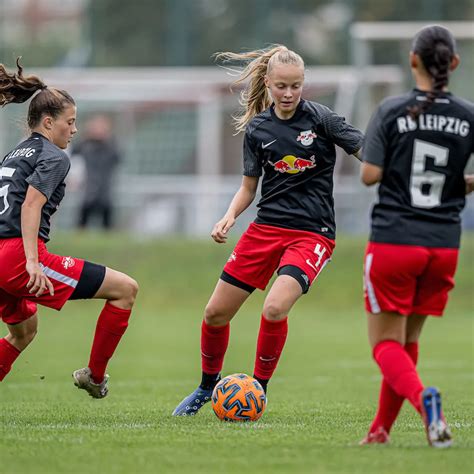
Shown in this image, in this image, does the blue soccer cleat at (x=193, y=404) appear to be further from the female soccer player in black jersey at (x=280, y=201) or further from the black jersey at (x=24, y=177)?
the black jersey at (x=24, y=177)

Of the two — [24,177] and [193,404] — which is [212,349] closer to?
[193,404]

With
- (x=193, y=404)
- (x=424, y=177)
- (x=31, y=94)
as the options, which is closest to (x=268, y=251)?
(x=193, y=404)

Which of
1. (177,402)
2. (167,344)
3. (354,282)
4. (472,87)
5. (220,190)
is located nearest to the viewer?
(177,402)

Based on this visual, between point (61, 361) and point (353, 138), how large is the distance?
603cm

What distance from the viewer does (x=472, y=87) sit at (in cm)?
2072

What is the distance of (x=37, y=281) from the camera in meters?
6.53

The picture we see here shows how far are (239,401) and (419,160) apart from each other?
7.14ft

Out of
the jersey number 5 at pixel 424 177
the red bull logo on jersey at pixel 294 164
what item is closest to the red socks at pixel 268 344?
the red bull logo on jersey at pixel 294 164

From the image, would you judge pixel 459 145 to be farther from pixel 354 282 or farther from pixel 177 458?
pixel 354 282

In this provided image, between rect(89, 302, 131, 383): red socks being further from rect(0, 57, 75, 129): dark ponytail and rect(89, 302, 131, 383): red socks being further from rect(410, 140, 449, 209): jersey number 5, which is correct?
rect(410, 140, 449, 209): jersey number 5

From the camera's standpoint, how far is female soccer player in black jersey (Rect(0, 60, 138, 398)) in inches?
259

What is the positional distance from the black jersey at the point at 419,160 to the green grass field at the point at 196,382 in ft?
3.44

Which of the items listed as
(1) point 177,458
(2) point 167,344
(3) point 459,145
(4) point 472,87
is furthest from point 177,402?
(4) point 472,87

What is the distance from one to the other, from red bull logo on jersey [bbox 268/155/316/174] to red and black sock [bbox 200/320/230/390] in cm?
107
